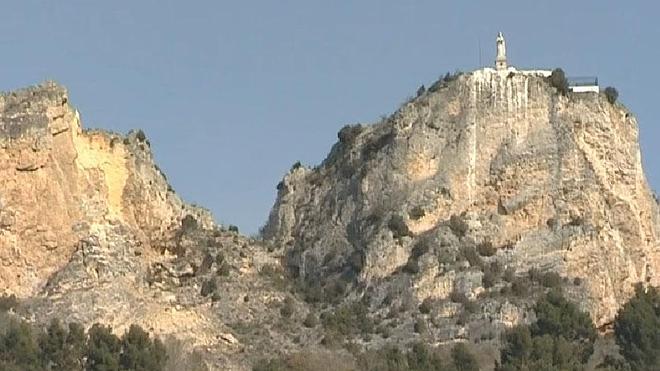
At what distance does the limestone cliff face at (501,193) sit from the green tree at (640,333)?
3.97 metres

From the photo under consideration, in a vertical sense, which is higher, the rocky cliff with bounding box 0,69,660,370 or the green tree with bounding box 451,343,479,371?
the rocky cliff with bounding box 0,69,660,370

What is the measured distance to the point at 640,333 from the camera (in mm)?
59125

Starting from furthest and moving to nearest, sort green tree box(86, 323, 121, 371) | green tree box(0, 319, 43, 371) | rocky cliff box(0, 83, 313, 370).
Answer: rocky cliff box(0, 83, 313, 370)
green tree box(86, 323, 121, 371)
green tree box(0, 319, 43, 371)

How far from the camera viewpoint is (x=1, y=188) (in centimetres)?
6419

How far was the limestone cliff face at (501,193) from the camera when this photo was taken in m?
66.5

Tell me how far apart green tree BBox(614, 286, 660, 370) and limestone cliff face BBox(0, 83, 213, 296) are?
54.9 ft

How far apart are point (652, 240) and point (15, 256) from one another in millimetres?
22032

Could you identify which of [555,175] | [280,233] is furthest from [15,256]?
[555,175]

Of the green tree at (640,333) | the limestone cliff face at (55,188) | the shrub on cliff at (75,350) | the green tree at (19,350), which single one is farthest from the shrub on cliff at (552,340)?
the limestone cliff face at (55,188)

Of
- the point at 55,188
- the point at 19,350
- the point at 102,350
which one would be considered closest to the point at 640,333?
the point at 102,350

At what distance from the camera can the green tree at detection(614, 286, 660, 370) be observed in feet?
190

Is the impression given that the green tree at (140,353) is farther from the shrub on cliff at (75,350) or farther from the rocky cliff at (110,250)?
the rocky cliff at (110,250)

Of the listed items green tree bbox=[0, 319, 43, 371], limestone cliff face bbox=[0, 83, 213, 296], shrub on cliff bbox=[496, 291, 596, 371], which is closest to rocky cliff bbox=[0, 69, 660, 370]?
limestone cliff face bbox=[0, 83, 213, 296]

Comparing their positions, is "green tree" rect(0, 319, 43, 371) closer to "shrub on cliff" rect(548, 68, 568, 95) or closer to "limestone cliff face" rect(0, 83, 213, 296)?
"limestone cliff face" rect(0, 83, 213, 296)
